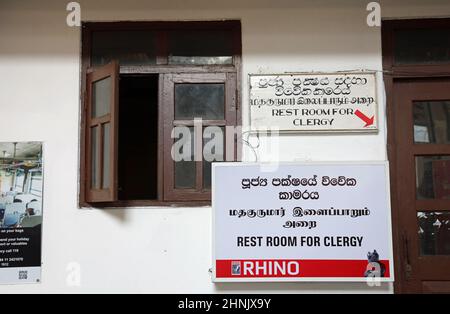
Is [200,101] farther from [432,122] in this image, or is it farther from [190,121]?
[432,122]

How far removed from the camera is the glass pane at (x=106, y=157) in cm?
269

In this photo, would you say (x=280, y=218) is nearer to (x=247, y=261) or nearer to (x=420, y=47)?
(x=247, y=261)

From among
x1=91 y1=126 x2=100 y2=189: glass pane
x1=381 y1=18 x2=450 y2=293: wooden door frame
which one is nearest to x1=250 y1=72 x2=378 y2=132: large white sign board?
x1=381 y1=18 x2=450 y2=293: wooden door frame

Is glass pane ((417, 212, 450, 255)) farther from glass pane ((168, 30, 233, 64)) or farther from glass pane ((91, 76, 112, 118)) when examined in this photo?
glass pane ((91, 76, 112, 118))

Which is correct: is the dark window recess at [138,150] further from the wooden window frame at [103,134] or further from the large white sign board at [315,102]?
the large white sign board at [315,102]

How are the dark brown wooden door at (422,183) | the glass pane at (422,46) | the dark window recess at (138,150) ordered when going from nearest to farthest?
1. the dark brown wooden door at (422,183)
2. the glass pane at (422,46)
3. the dark window recess at (138,150)

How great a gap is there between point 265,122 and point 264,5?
0.76m

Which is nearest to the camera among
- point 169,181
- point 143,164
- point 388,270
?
point 388,270

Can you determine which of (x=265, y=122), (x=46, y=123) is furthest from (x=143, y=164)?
(x=265, y=122)

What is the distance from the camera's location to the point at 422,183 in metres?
2.80

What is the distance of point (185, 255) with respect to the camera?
2.78 metres

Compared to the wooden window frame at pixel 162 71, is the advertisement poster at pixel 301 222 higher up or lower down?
lower down

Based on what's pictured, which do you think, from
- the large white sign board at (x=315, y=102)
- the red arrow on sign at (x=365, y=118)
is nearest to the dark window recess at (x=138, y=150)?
the large white sign board at (x=315, y=102)

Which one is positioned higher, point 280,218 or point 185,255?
point 280,218
